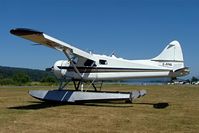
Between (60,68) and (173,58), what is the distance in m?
5.77

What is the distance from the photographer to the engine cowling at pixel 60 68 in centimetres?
1830

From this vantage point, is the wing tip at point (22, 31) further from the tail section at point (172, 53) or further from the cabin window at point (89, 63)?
the tail section at point (172, 53)

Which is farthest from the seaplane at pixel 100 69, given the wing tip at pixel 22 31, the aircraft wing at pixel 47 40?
the wing tip at pixel 22 31

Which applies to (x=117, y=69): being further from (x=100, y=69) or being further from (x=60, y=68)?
(x=60, y=68)

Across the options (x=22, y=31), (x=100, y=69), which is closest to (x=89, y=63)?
(x=100, y=69)

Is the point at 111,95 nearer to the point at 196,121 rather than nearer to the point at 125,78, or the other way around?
the point at 125,78

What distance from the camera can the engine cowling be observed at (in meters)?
18.3

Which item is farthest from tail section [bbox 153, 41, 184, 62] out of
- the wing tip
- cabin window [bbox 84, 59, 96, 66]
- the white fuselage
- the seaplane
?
the wing tip

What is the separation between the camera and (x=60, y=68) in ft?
60.4

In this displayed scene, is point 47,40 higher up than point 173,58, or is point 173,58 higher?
point 47,40

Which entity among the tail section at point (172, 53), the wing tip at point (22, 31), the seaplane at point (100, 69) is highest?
the wing tip at point (22, 31)

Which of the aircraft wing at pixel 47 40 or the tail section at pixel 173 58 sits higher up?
the aircraft wing at pixel 47 40

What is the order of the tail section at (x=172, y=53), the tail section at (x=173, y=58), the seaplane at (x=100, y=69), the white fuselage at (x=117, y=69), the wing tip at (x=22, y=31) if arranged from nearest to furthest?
the wing tip at (x=22, y=31) → the seaplane at (x=100, y=69) → the white fuselage at (x=117, y=69) → the tail section at (x=173, y=58) → the tail section at (x=172, y=53)

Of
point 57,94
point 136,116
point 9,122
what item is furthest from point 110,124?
point 57,94
